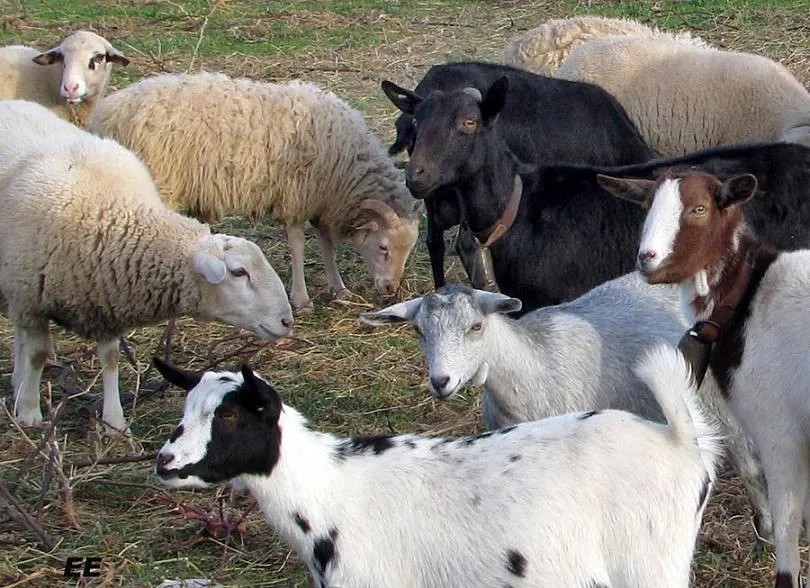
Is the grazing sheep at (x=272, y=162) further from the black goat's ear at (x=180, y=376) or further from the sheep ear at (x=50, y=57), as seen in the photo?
the black goat's ear at (x=180, y=376)

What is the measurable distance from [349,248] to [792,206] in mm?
3964

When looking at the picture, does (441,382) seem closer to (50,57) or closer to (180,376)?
(180,376)

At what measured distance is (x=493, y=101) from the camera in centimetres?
629

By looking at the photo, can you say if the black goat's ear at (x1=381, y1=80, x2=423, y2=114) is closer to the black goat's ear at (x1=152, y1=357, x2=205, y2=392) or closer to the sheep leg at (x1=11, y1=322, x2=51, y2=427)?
the sheep leg at (x1=11, y1=322, x2=51, y2=427)

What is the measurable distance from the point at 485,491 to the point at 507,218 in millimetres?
2477

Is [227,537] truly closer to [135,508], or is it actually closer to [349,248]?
[135,508]

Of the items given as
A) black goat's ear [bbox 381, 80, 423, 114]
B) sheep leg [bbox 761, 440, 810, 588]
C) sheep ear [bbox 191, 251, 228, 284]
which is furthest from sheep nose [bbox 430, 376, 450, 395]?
black goat's ear [bbox 381, 80, 423, 114]

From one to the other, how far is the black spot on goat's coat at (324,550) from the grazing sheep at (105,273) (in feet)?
7.75

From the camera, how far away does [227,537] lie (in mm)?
4758

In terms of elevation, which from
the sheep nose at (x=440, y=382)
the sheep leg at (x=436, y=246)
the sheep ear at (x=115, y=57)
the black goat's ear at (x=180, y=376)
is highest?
the black goat's ear at (x=180, y=376)

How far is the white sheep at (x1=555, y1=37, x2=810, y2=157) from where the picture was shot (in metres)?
8.71

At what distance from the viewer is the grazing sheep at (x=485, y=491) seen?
3697 mm

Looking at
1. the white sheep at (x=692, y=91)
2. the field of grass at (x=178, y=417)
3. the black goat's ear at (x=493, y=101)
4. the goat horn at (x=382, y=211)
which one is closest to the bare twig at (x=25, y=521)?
the field of grass at (x=178, y=417)

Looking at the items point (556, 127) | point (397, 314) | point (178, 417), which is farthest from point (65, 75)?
point (397, 314)
